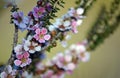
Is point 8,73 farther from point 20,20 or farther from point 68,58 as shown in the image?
point 68,58

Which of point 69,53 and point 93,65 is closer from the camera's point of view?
point 69,53

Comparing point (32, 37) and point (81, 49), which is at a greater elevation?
point (81, 49)

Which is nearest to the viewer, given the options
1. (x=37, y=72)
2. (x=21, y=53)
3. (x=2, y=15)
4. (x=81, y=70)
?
(x=21, y=53)

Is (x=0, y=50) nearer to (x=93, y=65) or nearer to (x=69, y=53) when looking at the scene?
(x=69, y=53)

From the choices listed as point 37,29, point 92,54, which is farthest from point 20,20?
point 92,54

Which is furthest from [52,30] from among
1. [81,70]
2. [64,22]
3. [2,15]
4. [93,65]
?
[93,65]

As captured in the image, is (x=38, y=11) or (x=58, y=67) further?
Answer: (x=58, y=67)

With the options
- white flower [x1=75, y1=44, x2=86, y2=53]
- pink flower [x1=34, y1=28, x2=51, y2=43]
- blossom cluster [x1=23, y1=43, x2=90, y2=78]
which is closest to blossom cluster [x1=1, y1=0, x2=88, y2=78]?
pink flower [x1=34, y1=28, x2=51, y2=43]

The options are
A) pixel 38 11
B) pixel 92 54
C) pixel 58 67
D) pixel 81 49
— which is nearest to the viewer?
pixel 38 11

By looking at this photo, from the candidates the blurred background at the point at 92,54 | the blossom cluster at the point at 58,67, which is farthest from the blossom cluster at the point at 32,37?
the blurred background at the point at 92,54
